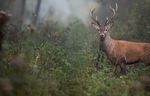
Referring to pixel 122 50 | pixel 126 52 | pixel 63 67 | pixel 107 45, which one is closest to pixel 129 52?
pixel 126 52

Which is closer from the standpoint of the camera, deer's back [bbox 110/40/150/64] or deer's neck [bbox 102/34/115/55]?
deer's back [bbox 110/40/150/64]

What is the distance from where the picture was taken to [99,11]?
82.7 ft

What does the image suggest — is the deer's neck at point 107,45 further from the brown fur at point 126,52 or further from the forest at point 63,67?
the forest at point 63,67

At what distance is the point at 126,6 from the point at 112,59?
403 inches

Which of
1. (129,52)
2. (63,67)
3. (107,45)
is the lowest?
(63,67)

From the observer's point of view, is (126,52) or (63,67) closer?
(63,67)

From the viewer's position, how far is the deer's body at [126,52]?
11039mm

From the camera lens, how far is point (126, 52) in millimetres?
11195

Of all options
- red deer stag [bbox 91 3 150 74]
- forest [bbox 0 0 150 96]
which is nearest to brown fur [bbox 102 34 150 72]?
red deer stag [bbox 91 3 150 74]

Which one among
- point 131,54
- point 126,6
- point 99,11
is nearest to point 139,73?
point 131,54

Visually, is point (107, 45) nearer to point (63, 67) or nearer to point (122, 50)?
point (122, 50)

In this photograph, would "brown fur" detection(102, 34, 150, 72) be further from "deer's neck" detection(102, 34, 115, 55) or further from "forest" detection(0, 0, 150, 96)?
"forest" detection(0, 0, 150, 96)

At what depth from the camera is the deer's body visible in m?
11.0

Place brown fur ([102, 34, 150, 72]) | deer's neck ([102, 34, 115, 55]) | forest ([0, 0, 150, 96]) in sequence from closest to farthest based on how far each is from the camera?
1. forest ([0, 0, 150, 96])
2. brown fur ([102, 34, 150, 72])
3. deer's neck ([102, 34, 115, 55])
